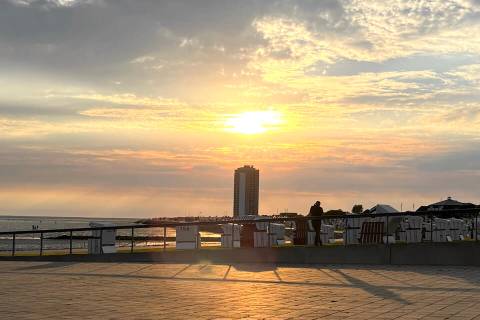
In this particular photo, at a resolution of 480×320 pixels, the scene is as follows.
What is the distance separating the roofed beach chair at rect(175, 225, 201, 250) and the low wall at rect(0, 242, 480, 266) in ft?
10.2

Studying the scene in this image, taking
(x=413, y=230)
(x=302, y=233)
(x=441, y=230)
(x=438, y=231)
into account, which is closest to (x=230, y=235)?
(x=302, y=233)

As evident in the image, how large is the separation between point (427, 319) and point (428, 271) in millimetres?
8411

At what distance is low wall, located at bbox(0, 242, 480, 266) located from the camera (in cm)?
1942

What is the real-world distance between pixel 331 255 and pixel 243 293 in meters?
8.82

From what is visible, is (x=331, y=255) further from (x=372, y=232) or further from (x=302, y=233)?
(x=302, y=233)

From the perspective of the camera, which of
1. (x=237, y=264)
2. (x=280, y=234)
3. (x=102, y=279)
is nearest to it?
(x=102, y=279)

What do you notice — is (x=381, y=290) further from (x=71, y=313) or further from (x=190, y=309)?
(x=71, y=313)

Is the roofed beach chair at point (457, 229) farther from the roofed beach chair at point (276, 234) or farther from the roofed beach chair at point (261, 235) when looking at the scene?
the roofed beach chair at point (261, 235)

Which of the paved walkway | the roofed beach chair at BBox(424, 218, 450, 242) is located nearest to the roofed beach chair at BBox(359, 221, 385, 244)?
the roofed beach chair at BBox(424, 218, 450, 242)

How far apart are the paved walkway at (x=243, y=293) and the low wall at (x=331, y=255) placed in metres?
1.55

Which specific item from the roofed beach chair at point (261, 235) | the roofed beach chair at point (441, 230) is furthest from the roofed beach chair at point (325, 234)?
the roofed beach chair at point (441, 230)

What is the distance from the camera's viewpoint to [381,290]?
12797 millimetres

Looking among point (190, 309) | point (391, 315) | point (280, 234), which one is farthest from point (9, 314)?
point (280, 234)

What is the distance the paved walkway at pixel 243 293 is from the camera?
9812mm
